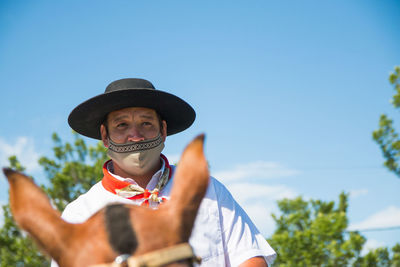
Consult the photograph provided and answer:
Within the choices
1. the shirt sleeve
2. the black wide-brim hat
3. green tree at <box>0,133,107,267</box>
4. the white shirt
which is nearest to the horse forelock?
the white shirt

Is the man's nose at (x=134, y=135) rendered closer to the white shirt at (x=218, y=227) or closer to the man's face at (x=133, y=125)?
the man's face at (x=133, y=125)

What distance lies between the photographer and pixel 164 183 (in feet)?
9.27

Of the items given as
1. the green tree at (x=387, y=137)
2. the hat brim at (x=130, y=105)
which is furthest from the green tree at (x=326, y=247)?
the hat brim at (x=130, y=105)

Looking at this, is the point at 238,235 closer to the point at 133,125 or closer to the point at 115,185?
the point at 115,185

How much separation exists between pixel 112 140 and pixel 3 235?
18.3 m

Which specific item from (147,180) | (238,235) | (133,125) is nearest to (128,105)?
(133,125)

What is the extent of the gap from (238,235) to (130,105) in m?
1.22

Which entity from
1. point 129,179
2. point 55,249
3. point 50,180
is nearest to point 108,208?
point 55,249

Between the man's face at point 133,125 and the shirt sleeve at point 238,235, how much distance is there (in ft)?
2.07

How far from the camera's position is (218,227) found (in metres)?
2.60

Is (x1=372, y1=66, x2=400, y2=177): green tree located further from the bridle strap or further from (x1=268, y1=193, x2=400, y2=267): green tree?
the bridle strap

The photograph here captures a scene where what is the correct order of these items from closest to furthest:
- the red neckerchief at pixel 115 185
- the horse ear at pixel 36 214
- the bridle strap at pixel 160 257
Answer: the bridle strap at pixel 160 257
the horse ear at pixel 36 214
the red neckerchief at pixel 115 185

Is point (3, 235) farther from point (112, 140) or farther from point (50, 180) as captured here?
point (112, 140)

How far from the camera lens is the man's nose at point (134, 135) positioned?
2752 millimetres
